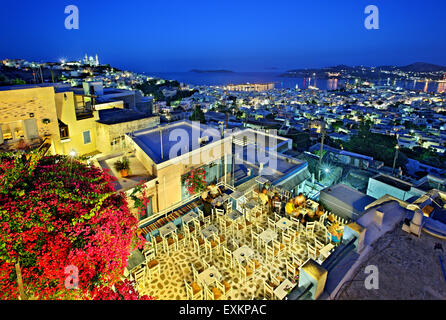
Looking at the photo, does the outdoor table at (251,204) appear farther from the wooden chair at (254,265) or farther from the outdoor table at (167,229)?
the outdoor table at (167,229)

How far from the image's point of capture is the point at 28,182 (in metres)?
5.22

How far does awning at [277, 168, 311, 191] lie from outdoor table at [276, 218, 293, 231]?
3038 mm

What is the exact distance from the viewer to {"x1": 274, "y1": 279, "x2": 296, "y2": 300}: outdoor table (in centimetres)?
575

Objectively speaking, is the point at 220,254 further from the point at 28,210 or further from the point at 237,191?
the point at 28,210

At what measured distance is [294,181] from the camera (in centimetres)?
1178

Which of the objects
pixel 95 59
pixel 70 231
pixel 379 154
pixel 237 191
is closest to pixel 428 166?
pixel 379 154

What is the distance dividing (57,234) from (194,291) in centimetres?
327

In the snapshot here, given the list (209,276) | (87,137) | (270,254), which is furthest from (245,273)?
(87,137)

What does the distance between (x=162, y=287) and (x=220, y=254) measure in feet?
6.01

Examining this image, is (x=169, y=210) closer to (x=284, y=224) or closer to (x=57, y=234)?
(x=284, y=224)

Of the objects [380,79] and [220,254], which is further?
[380,79]

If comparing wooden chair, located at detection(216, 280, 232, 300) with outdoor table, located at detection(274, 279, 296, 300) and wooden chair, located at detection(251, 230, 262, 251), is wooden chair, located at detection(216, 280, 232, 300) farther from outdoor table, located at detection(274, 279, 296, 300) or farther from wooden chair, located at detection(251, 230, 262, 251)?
wooden chair, located at detection(251, 230, 262, 251)

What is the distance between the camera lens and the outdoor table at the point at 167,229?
7519 millimetres

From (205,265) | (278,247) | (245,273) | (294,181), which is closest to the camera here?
(245,273)
